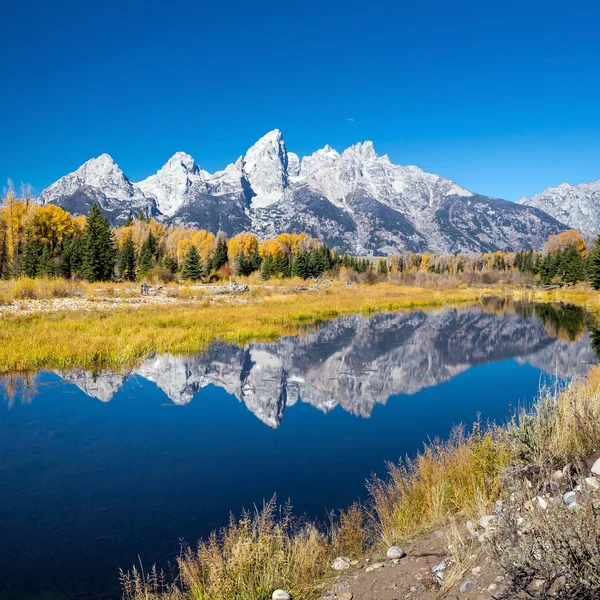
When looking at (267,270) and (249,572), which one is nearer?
(249,572)

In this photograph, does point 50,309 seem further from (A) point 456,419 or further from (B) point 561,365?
(B) point 561,365

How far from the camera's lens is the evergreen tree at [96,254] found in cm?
5366

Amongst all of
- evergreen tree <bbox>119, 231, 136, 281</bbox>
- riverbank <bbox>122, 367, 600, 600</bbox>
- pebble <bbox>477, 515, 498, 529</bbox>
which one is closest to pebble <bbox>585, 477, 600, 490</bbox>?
riverbank <bbox>122, 367, 600, 600</bbox>

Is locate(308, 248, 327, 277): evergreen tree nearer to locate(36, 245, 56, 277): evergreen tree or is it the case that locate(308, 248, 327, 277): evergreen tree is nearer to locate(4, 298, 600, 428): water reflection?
locate(36, 245, 56, 277): evergreen tree

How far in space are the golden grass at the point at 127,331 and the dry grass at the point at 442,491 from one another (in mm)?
13438

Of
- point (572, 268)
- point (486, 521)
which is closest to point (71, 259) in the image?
point (486, 521)

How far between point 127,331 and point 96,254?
37.6 m

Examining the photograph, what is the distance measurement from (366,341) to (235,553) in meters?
22.1

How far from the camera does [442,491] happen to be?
6484 millimetres

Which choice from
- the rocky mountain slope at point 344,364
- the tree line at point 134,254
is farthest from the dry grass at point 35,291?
the rocky mountain slope at point 344,364

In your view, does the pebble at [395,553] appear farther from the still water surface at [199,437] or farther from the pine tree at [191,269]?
the pine tree at [191,269]

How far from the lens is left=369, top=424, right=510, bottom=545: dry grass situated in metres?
6.01

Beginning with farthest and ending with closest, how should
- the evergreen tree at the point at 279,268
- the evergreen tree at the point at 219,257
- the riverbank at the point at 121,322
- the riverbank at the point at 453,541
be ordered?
1. the evergreen tree at the point at 219,257
2. the evergreen tree at the point at 279,268
3. the riverbank at the point at 121,322
4. the riverbank at the point at 453,541

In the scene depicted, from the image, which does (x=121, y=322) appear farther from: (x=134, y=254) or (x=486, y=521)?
(x=134, y=254)
